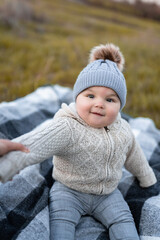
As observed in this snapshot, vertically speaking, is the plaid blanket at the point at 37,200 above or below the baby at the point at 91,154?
below

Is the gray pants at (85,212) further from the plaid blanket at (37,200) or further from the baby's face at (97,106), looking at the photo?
the baby's face at (97,106)

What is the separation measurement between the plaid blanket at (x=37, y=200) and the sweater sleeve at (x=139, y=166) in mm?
48

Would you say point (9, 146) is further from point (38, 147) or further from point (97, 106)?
point (97, 106)

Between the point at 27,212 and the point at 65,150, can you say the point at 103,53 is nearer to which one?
the point at 65,150

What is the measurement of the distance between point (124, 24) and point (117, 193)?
10083 mm

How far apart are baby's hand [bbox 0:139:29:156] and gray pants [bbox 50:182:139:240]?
432 millimetres

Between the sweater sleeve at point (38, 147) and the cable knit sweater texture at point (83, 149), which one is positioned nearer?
the sweater sleeve at point (38, 147)

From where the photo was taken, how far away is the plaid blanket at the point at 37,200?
4.02 feet

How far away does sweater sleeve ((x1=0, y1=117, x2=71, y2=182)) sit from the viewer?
3.31ft

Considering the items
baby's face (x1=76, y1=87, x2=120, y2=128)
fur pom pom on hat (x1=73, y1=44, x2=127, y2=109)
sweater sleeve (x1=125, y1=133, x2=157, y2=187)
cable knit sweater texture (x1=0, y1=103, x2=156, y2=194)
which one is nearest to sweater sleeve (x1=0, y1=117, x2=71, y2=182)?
cable knit sweater texture (x1=0, y1=103, x2=156, y2=194)

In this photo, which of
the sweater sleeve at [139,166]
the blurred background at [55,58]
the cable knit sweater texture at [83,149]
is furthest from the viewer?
the blurred background at [55,58]

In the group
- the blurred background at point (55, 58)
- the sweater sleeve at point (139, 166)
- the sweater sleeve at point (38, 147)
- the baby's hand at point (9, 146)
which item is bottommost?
the blurred background at point (55, 58)

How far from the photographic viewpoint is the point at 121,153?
1.42 metres

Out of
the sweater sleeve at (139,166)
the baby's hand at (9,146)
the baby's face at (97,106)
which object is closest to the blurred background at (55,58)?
the sweater sleeve at (139,166)
